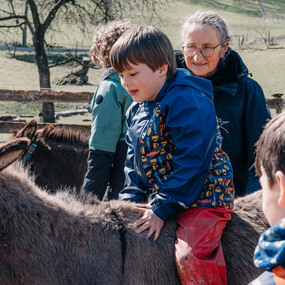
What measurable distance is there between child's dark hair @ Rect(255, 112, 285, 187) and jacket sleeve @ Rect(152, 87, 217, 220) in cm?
76

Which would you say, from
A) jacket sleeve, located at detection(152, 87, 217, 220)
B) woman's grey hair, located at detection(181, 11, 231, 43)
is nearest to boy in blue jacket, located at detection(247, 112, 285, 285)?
jacket sleeve, located at detection(152, 87, 217, 220)

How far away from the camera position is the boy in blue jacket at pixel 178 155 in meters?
2.19

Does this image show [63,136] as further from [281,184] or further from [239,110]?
[281,184]

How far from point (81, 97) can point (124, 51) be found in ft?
21.0

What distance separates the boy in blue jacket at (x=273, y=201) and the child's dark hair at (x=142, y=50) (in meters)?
1.05

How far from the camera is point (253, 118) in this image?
317 centimetres

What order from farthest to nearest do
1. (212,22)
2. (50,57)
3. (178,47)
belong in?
(50,57) < (178,47) < (212,22)

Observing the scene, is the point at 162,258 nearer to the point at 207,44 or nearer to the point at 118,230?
the point at 118,230

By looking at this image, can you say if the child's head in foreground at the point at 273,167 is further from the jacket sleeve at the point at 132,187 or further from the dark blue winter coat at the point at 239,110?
the dark blue winter coat at the point at 239,110

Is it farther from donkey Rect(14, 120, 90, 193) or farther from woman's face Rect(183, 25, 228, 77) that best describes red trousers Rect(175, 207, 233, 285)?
donkey Rect(14, 120, 90, 193)

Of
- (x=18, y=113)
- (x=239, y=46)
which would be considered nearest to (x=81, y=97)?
(x=18, y=113)

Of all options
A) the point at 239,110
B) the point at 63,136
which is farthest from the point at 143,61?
the point at 63,136

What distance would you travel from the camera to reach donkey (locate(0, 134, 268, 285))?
7.06 ft

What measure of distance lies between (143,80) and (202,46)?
955 mm
